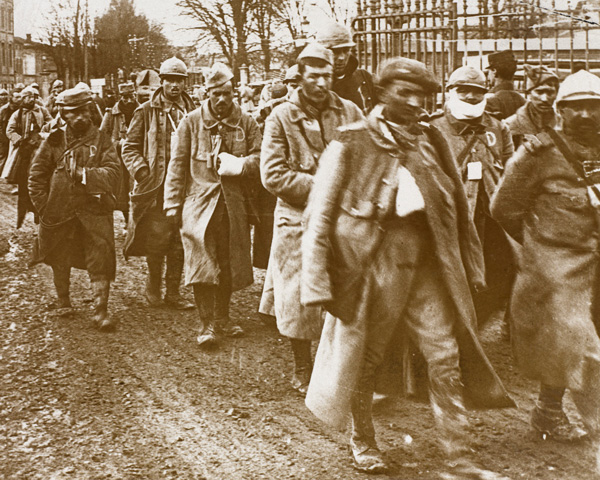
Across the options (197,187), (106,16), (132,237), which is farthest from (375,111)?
(106,16)

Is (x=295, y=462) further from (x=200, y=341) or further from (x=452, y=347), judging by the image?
(x=200, y=341)

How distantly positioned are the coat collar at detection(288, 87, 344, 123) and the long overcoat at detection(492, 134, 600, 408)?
140 cm

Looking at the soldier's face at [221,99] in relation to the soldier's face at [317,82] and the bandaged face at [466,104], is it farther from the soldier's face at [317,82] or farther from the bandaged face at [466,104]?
the bandaged face at [466,104]

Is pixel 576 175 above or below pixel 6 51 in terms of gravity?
below

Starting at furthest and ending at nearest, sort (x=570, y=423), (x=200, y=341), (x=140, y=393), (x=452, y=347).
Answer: (x=200, y=341), (x=140, y=393), (x=570, y=423), (x=452, y=347)

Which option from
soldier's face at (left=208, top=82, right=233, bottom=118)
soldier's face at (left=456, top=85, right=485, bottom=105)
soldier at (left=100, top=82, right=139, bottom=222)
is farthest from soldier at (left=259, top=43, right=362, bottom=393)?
soldier at (left=100, top=82, right=139, bottom=222)

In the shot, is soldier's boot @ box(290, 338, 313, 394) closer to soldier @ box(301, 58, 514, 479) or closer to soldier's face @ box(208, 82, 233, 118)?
soldier @ box(301, 58, 514, 479)

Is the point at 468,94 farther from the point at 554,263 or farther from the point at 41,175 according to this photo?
the point at 41,175

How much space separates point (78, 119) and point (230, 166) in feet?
4.82

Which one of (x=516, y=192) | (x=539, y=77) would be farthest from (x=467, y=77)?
(x=516, y=192)

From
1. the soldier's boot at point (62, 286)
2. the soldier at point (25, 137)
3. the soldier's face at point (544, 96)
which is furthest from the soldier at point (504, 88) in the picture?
the soldier at point (25, 137)

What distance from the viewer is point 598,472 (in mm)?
4605

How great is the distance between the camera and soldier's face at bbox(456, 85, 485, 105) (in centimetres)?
648

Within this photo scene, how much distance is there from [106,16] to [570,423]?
9.89 m
